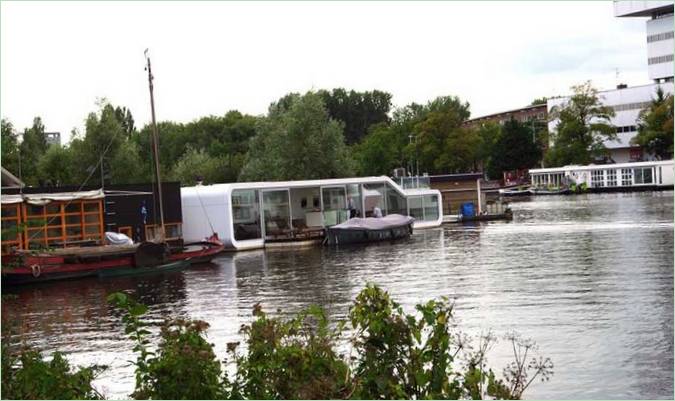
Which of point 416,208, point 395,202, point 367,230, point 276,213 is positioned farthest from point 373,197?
point 367,230

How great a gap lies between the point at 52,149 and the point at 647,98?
281 feet

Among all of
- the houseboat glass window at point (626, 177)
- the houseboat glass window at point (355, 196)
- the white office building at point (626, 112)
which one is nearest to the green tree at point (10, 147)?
the houseboat glass window at point (355, 196)

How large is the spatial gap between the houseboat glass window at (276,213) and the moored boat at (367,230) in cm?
368

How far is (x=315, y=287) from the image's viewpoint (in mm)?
33406

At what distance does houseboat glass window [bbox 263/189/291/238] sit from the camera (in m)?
58.8

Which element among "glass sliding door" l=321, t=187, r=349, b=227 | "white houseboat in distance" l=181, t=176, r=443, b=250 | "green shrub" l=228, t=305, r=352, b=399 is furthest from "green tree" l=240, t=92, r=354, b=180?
"green shrub" l=228, t=305, r=352, b=399

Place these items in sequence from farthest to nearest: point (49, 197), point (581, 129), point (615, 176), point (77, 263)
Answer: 1. point (581, 129)
2. point (615, 176)
3. point (49, 197)
4. point (77, 263)

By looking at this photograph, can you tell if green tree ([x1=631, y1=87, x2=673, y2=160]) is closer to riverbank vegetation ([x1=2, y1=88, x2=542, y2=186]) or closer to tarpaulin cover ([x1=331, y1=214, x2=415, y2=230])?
riverbank vegetation ([x1=2, y1=88, x2=542, y2=186])

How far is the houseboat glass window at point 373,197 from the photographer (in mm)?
63812

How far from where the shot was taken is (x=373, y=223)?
57719 millimetres

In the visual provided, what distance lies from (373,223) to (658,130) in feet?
260

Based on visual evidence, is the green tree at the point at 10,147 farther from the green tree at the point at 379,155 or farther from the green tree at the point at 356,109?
the green tree at the point at 356,109

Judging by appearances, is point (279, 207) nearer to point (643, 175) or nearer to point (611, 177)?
point (643, 175)

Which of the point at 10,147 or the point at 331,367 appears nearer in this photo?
the point at 331,367
